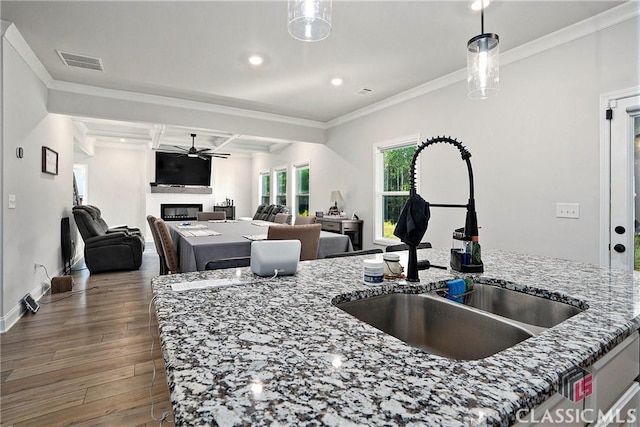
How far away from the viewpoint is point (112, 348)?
94.8 inches

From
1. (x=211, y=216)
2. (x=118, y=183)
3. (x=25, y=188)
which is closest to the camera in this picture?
(x=25, y=188)

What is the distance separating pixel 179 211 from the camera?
A: 9.17 metres

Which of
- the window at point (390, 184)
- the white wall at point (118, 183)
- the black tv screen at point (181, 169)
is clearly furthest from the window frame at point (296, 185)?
the white wall at point (118, 183)

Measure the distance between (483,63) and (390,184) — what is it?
3047mm

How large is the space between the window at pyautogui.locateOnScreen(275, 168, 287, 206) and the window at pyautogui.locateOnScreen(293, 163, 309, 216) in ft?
2.37

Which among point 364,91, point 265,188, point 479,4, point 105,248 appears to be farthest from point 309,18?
point 265,188

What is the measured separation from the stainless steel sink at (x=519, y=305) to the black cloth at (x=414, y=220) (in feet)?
0.76

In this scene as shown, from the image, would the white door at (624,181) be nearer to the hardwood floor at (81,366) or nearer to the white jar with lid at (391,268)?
the white jar with lid at (391,268)

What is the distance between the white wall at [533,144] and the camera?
8.54ft

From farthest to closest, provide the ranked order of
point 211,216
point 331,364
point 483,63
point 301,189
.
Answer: point 301,189
point 211,216
point 483,63
point 331,364

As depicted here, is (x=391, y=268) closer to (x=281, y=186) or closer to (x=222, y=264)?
(x=222, y=264)

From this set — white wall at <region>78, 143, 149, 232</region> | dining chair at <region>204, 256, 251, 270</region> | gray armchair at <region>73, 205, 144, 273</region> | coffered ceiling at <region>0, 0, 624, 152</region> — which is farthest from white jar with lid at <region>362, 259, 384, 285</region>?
white wall at <region>78, 143, 149, 232</region>

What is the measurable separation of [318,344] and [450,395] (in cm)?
27

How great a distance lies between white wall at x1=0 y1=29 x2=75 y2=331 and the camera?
2791mm
